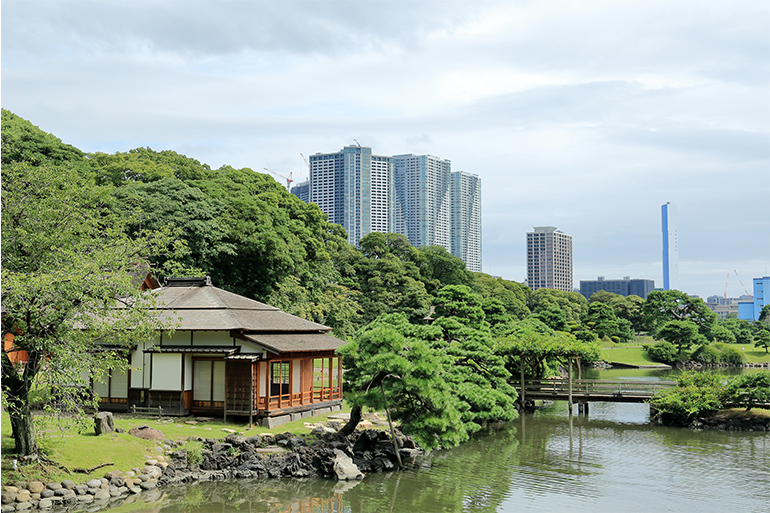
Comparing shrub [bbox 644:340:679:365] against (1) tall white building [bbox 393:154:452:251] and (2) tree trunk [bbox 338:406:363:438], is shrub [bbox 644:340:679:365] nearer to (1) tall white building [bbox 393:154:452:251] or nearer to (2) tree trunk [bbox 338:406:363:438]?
(2) tree trunk [bbox 338:406:363:438]

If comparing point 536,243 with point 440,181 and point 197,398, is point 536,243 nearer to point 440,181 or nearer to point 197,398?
point 440,181

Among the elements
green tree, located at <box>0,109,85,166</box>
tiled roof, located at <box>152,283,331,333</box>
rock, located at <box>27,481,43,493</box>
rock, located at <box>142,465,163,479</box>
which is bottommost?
rock, located at <box>142,465,163,479</box>

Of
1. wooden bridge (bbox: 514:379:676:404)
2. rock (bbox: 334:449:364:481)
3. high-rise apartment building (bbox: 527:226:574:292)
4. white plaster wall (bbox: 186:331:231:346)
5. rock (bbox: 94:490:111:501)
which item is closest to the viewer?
rock (bbox: 94:490:111:501)

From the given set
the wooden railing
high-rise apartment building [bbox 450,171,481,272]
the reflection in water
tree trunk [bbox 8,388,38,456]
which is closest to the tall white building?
high-rise apartment building [bbox 450,171,481,272]

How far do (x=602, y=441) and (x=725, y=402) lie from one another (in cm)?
658

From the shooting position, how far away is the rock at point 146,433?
18016mm

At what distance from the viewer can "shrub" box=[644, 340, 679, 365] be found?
60.3m

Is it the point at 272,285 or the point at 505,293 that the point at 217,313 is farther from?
the point at 505,293

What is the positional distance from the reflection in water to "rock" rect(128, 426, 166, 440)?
2.27m

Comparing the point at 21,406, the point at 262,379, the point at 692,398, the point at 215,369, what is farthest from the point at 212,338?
the point at 692,398

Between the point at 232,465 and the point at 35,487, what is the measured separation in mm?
Result: 5046

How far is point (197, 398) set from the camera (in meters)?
22.3

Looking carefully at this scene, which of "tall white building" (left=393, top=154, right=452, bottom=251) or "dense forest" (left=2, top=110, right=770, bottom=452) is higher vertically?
"tall white building" (left=393, top=154, right=452, bottom=251)

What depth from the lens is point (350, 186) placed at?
125m
